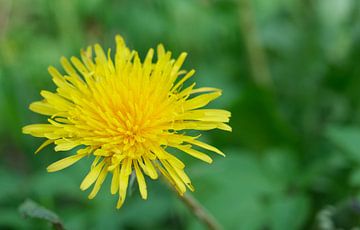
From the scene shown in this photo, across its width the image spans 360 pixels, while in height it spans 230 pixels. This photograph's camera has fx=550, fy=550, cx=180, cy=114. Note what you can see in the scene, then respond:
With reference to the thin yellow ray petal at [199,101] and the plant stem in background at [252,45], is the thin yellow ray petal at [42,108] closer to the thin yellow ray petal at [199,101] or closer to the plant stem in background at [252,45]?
the thin yellow ray petal at [199,101]

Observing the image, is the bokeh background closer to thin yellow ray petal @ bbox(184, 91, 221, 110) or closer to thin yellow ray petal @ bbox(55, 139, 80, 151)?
thin yellow ray petal @ bbox(184, 91, 221, 110)

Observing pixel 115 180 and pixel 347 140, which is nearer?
pixel 115 180

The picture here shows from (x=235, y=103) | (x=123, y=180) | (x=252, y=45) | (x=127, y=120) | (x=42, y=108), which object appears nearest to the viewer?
(x=123, y=180)

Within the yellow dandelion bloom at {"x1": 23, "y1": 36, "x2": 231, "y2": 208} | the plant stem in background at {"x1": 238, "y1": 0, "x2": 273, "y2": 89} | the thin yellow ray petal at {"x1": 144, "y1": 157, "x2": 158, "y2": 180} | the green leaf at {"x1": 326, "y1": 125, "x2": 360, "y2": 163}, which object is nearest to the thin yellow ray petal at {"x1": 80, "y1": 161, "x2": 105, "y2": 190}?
the yellow dandelion bloom at {"x1": 23, "y1": 36, "x2": 231, "y2": 208}

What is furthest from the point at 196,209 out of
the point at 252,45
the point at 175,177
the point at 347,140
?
the point at 252,45

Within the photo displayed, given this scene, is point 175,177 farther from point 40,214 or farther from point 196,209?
point 40,214

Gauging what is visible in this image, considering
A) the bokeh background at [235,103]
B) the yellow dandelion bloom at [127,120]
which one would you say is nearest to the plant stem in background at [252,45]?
the bokeh background at [235,103]

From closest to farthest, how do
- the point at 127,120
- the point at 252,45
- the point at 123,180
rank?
the point at 123,180 → the point at 127,120 → the point at 252,45
